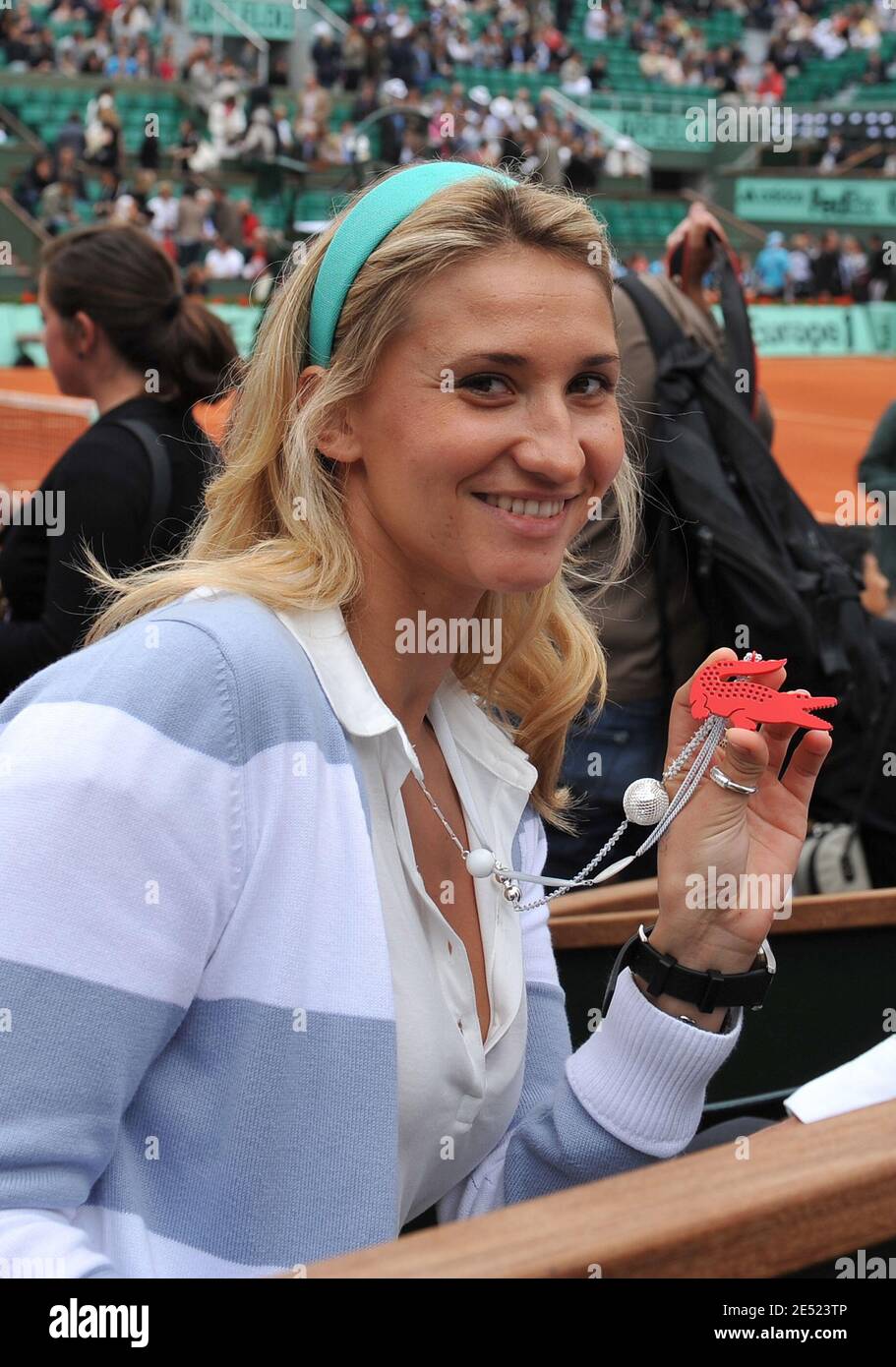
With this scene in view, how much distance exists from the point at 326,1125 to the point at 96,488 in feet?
6.18

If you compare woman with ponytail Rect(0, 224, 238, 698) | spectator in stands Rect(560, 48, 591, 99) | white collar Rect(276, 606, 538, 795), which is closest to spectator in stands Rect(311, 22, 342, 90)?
spectator in stands Rect(560, 48, 591, 99)

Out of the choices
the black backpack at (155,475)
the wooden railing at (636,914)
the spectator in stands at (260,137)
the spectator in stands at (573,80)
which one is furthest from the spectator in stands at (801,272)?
the wooden railing at (636,914)

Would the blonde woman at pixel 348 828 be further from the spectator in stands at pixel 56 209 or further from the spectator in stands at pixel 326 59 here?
the spectator in stands at pixel 326 59

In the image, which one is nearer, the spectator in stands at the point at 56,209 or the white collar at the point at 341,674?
the white collar at the point at 341,674

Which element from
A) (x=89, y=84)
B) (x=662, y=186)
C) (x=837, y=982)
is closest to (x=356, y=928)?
(x=837, y=982)

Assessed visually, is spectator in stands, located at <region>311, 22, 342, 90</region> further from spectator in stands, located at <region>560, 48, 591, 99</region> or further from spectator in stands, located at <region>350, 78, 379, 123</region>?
spectator in stands, located at <region>560, 48, 591, 99</region>

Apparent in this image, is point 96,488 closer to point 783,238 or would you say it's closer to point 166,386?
point 166,386

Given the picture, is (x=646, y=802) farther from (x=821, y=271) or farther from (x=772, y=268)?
(x=821, y=271)

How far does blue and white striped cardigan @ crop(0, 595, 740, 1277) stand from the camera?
3.83 ft

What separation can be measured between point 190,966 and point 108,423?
201 cm

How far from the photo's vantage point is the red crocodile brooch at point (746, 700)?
55.8 inches

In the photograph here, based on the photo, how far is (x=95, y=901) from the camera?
3.87ft

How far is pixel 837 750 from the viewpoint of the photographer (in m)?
3.09

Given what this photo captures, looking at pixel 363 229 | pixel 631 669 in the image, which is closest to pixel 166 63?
pixel 631 669
